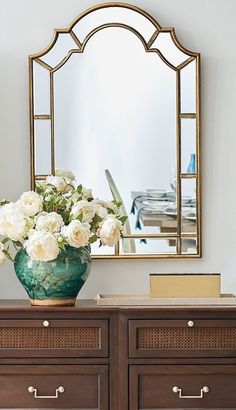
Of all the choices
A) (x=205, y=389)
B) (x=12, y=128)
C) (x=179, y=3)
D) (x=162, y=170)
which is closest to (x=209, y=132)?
(x=162, y=170)

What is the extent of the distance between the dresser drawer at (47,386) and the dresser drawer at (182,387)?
114 mm

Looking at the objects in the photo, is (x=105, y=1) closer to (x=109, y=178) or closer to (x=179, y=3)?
(x=179, y=3)

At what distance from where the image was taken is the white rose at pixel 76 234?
8.89 feet

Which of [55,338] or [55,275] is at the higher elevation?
[55,275]

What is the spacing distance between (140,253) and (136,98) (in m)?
0.59

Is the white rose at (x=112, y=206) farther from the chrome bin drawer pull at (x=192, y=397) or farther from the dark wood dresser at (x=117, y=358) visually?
the chrome bin drawer pull at (x=192, y=397)

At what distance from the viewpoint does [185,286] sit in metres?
2.94

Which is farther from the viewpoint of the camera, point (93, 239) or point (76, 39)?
point (76, 39)

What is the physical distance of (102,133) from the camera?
10.5ft

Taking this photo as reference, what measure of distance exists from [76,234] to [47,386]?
0.51 m

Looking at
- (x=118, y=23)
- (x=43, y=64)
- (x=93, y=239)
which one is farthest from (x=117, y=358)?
(x=118, y=23)

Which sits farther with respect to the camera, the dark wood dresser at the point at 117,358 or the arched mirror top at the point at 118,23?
the arched mirror top at the point at 118,23

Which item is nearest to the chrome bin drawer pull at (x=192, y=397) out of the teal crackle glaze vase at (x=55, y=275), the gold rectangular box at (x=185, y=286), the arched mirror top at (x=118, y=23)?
the gold rectangular box at (x=185, y=286)

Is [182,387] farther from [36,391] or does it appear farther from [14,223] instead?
→ [14,223]
